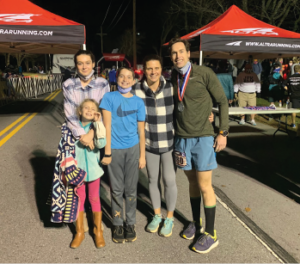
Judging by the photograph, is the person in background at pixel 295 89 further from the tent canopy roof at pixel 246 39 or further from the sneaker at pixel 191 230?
the sneaker at pixel 191 230

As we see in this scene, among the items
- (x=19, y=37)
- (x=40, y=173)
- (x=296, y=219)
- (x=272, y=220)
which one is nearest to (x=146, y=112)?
(x=272, y=220)

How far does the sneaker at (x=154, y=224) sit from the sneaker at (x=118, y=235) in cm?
32

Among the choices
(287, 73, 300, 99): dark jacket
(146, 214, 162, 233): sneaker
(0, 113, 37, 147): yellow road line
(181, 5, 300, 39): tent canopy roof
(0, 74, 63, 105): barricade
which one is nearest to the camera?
(146, 214, 162, 233): sneaker

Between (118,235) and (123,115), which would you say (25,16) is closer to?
(123,115)

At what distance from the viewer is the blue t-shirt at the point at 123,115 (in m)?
2.78

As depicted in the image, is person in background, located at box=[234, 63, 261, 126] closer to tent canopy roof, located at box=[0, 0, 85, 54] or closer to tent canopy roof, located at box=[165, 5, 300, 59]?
tent canopy roof, located at box=[165, 5, 300, 59]

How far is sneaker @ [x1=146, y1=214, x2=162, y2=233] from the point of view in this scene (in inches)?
126

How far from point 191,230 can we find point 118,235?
29.2 inches

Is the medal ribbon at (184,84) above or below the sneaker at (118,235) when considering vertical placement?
above

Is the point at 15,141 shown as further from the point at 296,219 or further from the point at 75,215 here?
the point at 296,219

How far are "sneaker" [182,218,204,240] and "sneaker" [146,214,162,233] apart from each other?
0.93 feet

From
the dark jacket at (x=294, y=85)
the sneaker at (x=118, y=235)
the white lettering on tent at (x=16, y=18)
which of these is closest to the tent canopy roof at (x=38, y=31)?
the white lettering on tent at (x=16, y=18)

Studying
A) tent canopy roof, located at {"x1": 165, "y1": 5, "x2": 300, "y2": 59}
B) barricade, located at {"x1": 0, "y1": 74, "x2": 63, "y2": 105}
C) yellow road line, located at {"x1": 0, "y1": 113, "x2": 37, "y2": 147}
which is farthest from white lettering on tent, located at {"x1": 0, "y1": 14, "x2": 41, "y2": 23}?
barricade, located at {"x1": 0, "y1": 74, "x2": 63, "y2": 105}

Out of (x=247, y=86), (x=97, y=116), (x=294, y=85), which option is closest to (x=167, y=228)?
(x=97, y=116)
